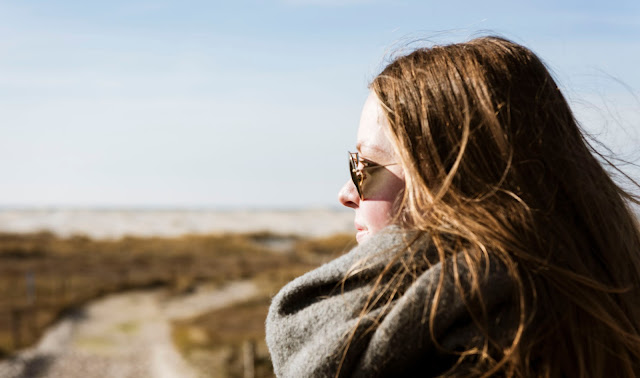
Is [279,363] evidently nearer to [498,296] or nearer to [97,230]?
[498,296]

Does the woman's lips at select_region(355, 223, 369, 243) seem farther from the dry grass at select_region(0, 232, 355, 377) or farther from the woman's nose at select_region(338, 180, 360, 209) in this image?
the dry grass at select_region(0, 232, 355, 377)

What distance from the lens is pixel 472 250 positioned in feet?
4.48

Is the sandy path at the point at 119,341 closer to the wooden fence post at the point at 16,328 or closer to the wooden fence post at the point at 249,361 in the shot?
the wooden fence post at the point at 16,328

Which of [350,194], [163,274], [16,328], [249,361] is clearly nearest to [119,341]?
[16,328]

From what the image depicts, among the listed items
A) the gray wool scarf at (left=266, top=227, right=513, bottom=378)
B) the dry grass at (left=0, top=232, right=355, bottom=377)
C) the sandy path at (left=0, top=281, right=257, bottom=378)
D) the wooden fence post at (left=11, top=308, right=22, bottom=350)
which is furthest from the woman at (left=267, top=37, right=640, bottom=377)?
the wooden fence post at (left=11, top=308, right=22, bottom=350)

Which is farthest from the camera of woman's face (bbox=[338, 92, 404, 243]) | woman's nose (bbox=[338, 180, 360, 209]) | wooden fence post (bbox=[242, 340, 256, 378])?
wooden fence post (bbox=[242, 340, 256, 378])

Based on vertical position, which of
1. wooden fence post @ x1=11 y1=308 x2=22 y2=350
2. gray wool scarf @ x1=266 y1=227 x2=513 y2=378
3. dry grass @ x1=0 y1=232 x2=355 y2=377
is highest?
gray wool scarf @ x1=266 y1=227 x2=513 y2=378

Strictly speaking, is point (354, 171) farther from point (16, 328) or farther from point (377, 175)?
point (16, 328)

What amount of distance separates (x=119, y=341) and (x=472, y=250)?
1914 cm

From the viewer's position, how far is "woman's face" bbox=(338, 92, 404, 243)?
1.55 meters

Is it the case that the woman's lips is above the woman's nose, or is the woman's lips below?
below

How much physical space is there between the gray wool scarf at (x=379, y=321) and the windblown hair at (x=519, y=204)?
0.10 ft

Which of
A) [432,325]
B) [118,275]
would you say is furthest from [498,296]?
[118,275]

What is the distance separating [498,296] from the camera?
1.34m
